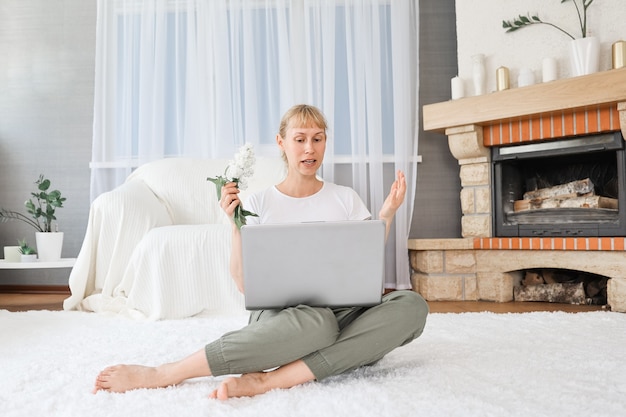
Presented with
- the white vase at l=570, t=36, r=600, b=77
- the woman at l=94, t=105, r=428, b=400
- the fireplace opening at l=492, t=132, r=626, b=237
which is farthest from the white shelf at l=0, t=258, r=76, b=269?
the white vase at l=570, t=36, r=600, b=77

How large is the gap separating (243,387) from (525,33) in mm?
2763

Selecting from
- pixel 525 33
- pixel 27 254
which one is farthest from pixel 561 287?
pixel 27 254

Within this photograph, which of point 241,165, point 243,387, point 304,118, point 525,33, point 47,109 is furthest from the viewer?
point 47,109

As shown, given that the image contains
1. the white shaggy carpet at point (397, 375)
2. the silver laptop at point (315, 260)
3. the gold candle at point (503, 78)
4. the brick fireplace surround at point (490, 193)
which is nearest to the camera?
the white shaggy carpet at point (397, 375)

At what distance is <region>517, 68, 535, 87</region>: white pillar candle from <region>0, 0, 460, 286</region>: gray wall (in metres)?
2.80

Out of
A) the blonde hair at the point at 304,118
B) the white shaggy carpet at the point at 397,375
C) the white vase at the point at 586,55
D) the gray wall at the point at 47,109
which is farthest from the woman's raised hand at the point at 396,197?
the gray wall at the point at 47,109

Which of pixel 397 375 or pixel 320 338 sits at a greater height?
pixel 320 338

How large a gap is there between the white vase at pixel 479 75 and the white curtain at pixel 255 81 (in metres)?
0.53

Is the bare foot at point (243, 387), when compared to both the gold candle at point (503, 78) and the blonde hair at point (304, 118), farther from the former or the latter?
the gold candle at point (503, 78)

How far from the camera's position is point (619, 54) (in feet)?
9.55

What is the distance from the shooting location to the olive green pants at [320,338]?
1429 mm

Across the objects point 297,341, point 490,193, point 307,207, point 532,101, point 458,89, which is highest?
point 458,89

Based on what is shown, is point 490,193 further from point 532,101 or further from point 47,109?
point 47,109

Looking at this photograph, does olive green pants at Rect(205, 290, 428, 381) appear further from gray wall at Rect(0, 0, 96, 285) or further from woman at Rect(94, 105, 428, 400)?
gray wall at Rect(0, 0, 96, 285)
